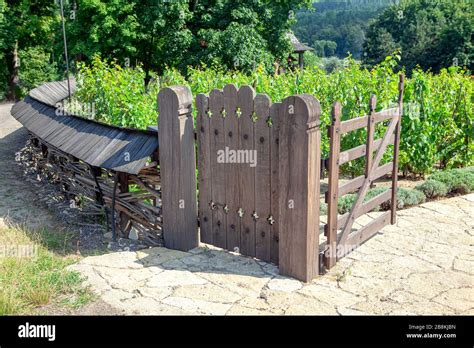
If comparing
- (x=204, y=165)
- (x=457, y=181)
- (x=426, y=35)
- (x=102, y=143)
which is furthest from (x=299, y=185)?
(x=426, y=35)

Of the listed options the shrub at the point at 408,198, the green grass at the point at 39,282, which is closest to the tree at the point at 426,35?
the shrub at the point at 408,198

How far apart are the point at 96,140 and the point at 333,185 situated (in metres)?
3.12

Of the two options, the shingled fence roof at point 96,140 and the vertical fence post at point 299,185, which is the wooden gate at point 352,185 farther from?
the shingled fence roof at point 96,140

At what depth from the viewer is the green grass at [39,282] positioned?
4.20m

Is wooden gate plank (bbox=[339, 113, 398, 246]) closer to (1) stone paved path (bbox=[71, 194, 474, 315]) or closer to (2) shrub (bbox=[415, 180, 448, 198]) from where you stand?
(1) stone paved path (bbox=[71, 194, 474, 315])

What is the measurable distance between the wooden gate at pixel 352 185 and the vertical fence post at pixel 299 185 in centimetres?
26

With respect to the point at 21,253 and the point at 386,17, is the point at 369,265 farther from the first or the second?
the point at 386,17

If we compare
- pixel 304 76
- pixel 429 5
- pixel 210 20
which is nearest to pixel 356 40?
pixel 429 5

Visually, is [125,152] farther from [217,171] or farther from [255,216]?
[255,216]

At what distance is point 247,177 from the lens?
5215mm

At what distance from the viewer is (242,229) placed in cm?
541

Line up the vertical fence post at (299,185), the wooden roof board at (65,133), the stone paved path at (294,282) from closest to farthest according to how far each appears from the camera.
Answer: the stone paved path at (294,282)
the vertical fence post at (299,185)
the wooden roof board at (65,133)

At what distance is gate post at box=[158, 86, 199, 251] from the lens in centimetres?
544

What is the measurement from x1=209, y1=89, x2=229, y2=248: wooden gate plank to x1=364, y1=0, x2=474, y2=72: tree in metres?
49.7
